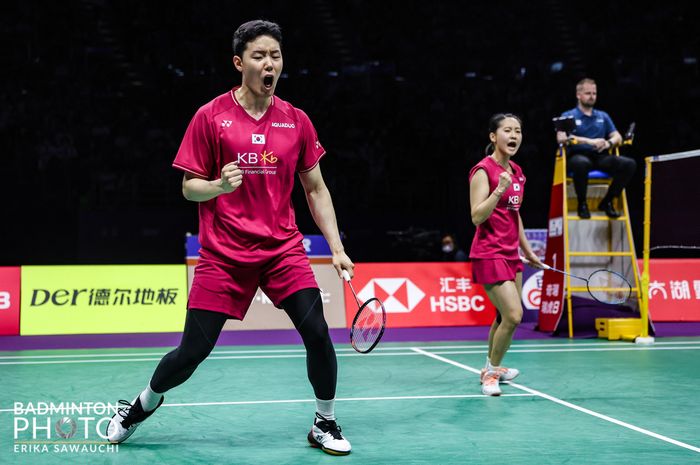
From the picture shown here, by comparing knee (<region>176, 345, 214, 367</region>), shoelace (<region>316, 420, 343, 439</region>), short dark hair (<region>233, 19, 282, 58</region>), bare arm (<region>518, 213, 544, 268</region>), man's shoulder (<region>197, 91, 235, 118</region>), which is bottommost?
shoelace (<region>316, 420, 343, 439</region>)

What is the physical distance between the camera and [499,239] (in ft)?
17.4

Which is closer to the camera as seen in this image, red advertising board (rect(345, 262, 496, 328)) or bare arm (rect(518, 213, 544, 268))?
bare arm (rect(518, 213, 544, 268))

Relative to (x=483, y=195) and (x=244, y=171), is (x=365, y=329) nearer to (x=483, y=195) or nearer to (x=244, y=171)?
(x=244, y=171)

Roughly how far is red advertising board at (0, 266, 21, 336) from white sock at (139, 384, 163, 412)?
6050mm

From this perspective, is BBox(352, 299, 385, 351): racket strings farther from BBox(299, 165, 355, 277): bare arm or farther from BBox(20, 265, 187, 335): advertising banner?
BBox(20, 265, 187, 335): advertising banner

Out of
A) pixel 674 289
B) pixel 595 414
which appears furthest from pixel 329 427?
pixel 674 289

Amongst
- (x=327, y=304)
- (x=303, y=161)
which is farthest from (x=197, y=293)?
(x=327, y=304)

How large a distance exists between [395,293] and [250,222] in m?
6.56

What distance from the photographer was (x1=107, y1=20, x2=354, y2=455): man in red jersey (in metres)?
3.38

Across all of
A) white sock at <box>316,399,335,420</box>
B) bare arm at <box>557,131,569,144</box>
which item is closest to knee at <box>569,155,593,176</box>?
bare arm at <box>557,131,569,144</box>

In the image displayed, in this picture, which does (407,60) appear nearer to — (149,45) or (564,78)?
(564,78)

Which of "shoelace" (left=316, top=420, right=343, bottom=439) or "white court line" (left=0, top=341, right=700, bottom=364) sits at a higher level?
"shoelace" (left=316, top=420, right=343, bottom=439)

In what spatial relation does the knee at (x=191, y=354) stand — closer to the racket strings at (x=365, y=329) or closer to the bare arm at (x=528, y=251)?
the racket strings at (x=365, y=329)

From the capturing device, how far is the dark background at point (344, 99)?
15.3 meters
